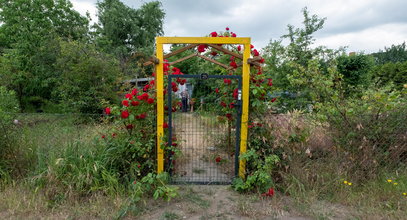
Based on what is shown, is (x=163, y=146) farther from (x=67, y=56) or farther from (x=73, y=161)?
(x=67, y=56)

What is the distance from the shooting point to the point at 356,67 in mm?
7035

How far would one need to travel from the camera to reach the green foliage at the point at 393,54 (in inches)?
1083

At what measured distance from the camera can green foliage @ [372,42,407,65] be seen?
27.5 meters

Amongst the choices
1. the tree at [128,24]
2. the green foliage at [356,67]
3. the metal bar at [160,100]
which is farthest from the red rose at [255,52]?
the tree at [128,24]

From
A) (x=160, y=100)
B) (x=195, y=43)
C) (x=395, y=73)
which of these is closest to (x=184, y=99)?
(x=160, y=100)

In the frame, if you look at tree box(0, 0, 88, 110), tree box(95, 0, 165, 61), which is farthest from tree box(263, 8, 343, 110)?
tree box(95, 0, 165, 61)

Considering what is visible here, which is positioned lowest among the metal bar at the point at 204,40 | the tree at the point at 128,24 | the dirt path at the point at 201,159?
the dirt path at the point at 201,159

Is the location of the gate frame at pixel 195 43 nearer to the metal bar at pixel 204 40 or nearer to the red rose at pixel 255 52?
the metal bar at pixel 204 40

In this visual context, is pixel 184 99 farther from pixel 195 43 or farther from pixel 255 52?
pixel 255 52

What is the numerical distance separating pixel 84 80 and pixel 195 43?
5540mm

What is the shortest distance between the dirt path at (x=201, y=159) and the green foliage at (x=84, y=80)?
167 inches

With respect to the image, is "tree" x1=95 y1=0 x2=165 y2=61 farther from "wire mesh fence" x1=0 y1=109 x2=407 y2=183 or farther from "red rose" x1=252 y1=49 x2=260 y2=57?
"red rose" x1=252 y1=49 x2=260 y2=57

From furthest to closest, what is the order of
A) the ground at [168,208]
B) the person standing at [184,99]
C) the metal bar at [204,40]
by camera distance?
the person standing at [184,99] → the metal bar at [204,40] → the ground at [168,208]

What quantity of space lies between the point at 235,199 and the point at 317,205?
97cm
